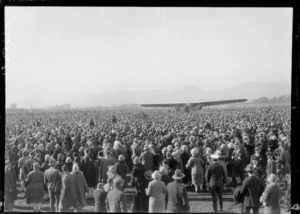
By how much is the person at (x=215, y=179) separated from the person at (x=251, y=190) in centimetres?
53

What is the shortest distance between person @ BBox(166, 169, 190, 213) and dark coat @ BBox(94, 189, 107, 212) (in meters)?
1.32

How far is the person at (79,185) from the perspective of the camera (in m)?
7.10

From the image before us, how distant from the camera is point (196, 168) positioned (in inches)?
300

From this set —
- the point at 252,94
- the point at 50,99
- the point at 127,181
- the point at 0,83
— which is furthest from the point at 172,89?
the point at 0,83

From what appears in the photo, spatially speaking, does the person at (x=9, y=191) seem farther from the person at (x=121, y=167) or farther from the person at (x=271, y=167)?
the person at (x=271, y=167)

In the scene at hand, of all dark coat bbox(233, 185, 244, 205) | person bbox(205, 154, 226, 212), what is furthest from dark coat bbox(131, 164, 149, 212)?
dark coat bbox(233, 185, 244, 205)

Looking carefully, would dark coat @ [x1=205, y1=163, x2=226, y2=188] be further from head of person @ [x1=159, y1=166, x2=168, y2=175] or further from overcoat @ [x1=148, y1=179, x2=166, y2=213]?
overcoat @ [x1=148, y1=179, x2=166, y2=213]

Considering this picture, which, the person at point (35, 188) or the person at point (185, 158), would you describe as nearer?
the person at point (35, 188)

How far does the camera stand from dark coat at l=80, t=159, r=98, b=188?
24.8ft


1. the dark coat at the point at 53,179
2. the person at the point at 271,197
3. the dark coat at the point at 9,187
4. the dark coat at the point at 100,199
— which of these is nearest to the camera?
the person at the point at 271,197

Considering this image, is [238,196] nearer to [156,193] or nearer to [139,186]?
[156,193]

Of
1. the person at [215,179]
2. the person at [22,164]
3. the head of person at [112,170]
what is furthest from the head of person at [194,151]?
the person at [22,164]

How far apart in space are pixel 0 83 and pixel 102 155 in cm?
278

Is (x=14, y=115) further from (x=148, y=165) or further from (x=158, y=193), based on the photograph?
(x=158, y=193)
